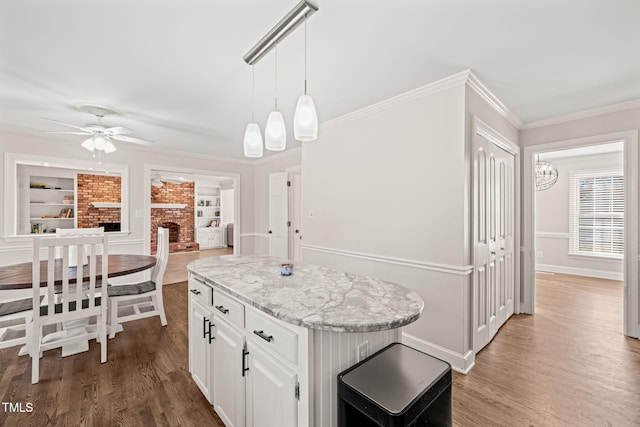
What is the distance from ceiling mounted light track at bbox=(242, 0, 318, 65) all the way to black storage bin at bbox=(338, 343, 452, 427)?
67.2 inches

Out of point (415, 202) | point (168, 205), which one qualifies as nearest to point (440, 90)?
point (415, 202)

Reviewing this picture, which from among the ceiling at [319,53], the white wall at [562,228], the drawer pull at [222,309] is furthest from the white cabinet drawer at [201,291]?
the white wall at [562,228]

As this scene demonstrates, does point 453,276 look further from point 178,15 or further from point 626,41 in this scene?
point 178,15

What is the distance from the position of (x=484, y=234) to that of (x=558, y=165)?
490 cm

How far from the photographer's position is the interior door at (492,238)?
2.42m

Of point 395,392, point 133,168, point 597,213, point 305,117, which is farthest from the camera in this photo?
point 597,213

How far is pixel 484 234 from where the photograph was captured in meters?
2.53

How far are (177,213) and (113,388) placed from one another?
304 inches

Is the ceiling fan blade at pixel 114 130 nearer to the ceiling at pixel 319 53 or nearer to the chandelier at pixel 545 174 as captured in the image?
the ceiling at pixel 319 53

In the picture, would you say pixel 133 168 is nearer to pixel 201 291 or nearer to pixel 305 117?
pixel 201 291

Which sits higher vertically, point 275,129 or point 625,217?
point 275,129

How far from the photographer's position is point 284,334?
1.15 meters

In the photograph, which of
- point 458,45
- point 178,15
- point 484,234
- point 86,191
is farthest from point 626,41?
point 86,191

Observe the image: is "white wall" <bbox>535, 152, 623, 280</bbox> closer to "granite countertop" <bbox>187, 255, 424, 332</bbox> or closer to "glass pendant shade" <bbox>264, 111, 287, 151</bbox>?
"granite countertop" <bbox>187, 255, 424, 332</bbox>
